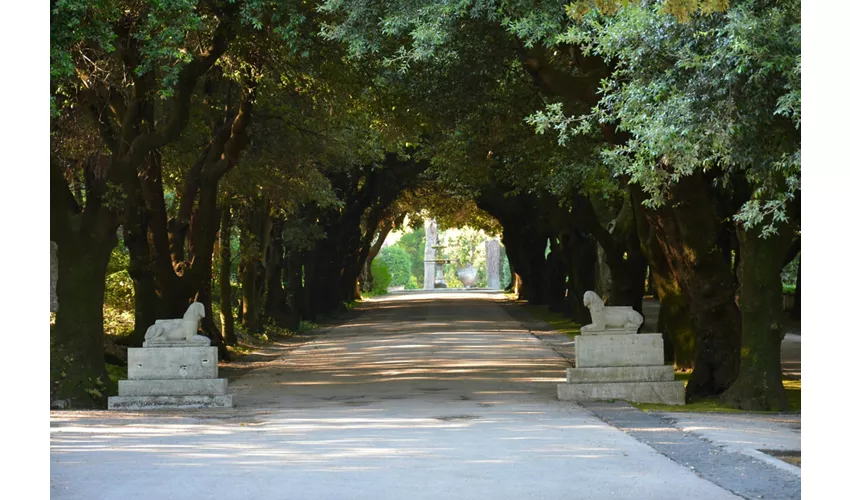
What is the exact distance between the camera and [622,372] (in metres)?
16.6

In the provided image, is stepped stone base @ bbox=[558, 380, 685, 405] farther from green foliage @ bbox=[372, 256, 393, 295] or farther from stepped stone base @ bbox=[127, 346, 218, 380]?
green foliage @ bbox=[372, 256, 393, 295]

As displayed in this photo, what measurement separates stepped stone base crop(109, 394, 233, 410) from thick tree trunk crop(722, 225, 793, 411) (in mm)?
7141

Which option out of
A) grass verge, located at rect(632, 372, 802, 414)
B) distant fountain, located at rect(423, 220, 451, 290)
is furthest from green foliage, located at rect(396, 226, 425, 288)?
grass verge, located at rect(632, 372, 802, 414)

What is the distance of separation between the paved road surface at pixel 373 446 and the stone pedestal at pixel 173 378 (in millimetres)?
612

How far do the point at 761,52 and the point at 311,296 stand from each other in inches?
1311

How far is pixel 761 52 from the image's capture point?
944cm

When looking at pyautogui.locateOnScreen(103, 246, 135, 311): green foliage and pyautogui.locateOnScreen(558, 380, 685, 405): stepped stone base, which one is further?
pyautogui.locateOnScreen(103, 246, 135, 311): green foliage

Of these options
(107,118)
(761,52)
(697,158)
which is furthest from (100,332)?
(761,52)

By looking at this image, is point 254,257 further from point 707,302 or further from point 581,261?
point 707,302

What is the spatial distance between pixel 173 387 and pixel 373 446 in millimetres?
5644

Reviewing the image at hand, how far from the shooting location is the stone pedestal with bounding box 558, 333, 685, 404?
53.9ft

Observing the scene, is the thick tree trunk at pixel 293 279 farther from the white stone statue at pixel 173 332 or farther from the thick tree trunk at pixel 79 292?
the thick tree trunk at pixel 79 292

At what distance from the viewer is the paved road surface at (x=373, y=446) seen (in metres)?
8.90

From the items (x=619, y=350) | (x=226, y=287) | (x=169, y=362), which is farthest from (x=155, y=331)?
(x=226, y=287)
